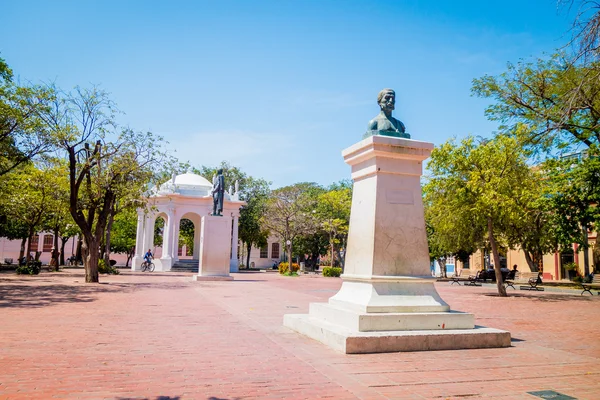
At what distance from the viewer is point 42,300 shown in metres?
12.2

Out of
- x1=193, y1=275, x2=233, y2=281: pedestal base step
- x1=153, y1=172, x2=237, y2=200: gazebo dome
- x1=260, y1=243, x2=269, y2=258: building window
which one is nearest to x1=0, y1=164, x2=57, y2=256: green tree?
x1=153, y1=172, x2=237, y2=200: gazebo dome

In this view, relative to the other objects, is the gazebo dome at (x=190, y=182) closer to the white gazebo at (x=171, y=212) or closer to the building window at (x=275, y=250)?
the white gazebo at (x=171, y=212)

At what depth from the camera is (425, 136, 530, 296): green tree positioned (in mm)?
16828

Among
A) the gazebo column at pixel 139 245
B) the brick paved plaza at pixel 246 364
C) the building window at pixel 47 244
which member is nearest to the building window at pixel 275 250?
the gazebo column at pixel 139 245

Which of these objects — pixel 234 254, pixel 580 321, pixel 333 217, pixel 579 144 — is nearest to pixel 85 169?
pixel 580 321

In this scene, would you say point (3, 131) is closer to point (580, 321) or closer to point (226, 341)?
point (226, 341)

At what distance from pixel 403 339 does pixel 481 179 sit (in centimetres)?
1316

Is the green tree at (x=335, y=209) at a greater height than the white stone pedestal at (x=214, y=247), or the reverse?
the green tree at (x=335, y=209)

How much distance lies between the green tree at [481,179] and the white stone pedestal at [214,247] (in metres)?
11.4

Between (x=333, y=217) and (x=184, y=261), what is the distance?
15129 mm

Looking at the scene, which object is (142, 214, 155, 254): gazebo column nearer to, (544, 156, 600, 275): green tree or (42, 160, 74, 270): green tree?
(42, 160, 74, 270): green tree

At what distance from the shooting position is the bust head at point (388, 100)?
24.1ft

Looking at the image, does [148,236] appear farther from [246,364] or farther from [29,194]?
[246,364]

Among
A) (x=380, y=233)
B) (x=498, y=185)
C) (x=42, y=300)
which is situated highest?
(x=498, y=185)
